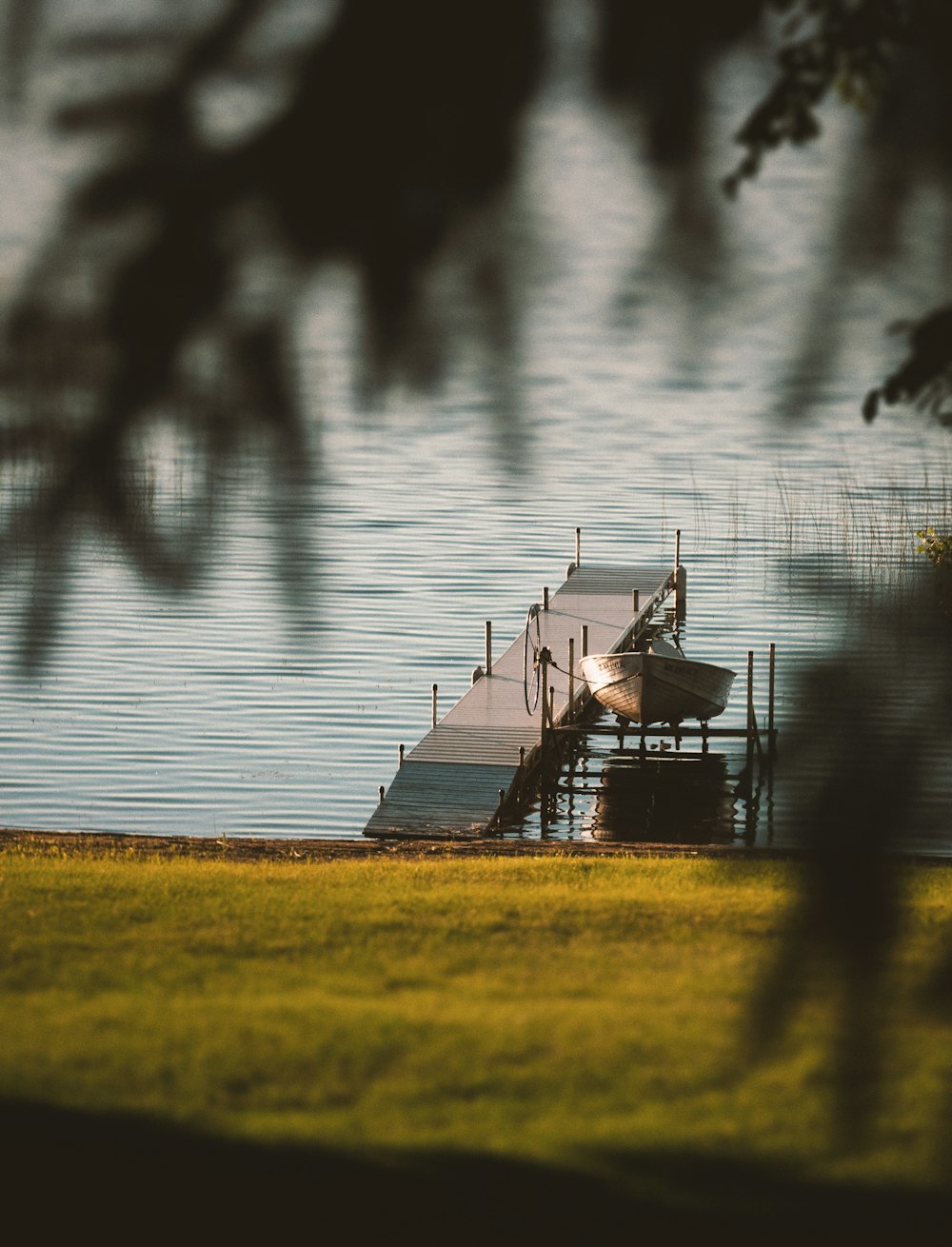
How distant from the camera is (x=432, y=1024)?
6875mm

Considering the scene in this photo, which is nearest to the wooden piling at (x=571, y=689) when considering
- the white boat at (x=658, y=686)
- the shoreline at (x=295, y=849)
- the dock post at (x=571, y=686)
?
the dock post at (x=571, y=686)

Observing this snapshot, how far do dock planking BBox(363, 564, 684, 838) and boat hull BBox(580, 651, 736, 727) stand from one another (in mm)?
901

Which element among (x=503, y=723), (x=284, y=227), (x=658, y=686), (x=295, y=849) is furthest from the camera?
(x=503, y=723)

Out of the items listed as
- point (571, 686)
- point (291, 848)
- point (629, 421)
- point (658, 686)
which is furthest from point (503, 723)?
point (629, 421)

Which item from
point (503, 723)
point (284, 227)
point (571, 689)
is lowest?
point (503, 723)

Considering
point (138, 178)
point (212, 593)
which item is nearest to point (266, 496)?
point (212, 593)

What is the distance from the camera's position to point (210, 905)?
9586mm

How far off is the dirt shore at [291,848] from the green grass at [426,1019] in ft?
10.6

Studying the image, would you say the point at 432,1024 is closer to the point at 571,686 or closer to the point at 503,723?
the point at 503,723

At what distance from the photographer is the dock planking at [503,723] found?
846 inches

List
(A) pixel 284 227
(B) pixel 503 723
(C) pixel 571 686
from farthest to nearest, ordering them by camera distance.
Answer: (C) pixel 571 686
(B) pixel 503 723
(A) pixel 284 227

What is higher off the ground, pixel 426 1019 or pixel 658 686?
pixel 426 1019

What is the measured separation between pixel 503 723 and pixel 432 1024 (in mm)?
19557

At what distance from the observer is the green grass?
5773mm
